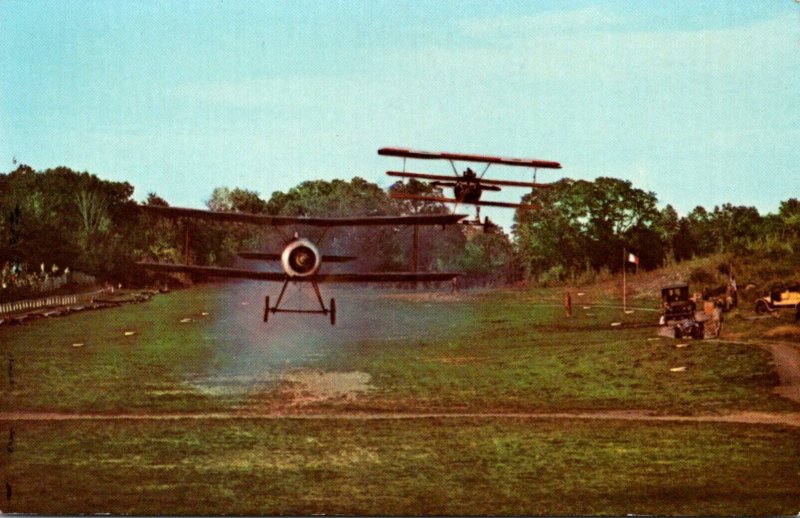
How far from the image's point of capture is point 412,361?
13055mm

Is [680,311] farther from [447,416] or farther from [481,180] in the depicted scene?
[447,416]

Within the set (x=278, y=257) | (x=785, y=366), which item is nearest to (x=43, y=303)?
(x=278, y=257)

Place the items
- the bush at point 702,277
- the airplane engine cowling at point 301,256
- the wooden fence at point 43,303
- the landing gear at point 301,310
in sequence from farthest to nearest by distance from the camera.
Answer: the wooden fence at point 43,303 → the bush at point 702,277 → the landing gear at point 301,310 → the airplane engine cowling at point 301,256

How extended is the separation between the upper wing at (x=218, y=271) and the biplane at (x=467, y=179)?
188 cm

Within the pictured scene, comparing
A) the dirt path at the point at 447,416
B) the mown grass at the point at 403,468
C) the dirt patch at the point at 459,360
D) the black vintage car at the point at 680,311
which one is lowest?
the mown grass at the point at 403,468

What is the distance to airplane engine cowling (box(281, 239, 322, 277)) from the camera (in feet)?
40.6

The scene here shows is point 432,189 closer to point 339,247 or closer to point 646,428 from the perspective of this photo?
point 339,247

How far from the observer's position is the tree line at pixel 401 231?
40.3 feet

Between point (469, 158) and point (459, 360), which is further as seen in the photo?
point (459, 360)

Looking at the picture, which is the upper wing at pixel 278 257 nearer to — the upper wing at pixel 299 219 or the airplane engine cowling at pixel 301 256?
the airplane engine cowling at pixel 301 256

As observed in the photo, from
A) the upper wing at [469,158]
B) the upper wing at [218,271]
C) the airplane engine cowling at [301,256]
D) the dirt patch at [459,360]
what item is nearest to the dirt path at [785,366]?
the dirt patch at [459,360]

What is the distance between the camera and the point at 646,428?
12.4 metres

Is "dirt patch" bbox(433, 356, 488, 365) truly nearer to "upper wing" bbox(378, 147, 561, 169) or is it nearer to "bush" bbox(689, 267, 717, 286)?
"upper wing" bbox(378, 147, 561, 169)

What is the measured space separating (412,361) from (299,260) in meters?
2.10
